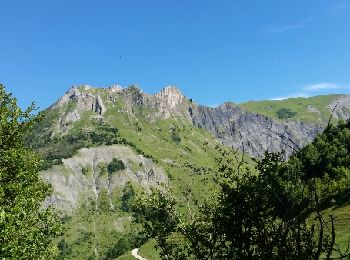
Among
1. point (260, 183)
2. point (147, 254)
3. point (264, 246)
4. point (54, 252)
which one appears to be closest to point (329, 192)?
point (147, 254)

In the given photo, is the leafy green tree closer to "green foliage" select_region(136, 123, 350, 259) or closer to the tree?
"green foliage" select_region(136, 123, 350, 259)

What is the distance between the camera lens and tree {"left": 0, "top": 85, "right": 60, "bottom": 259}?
95.1 feet

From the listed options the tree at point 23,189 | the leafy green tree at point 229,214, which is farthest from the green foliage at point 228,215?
the tree at point 23,189

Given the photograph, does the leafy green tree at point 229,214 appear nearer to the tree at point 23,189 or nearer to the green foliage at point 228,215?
the green foliage at point 228,215

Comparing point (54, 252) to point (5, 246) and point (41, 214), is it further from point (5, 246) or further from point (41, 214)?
point (5, 246)

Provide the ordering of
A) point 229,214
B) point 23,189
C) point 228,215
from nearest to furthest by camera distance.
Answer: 1. point 229,214
2. point 228,215
3. point 23,189

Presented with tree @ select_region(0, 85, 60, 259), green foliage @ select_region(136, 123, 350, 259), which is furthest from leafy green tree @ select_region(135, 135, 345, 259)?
tree @ select_region(0, 85, 60, 259)

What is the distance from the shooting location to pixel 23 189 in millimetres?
35219

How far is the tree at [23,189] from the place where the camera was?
29.0 metres

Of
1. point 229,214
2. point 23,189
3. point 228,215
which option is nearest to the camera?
point 229,214

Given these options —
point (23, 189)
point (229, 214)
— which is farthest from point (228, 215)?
point (23, 189)

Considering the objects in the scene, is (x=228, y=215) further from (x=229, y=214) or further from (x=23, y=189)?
(x=23, y=189)

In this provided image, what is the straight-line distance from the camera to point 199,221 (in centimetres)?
2633

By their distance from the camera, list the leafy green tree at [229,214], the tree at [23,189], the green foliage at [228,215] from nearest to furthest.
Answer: the leafy green tree at [229,214] → the green foliage at [228,215] → the tree at [23,189]
